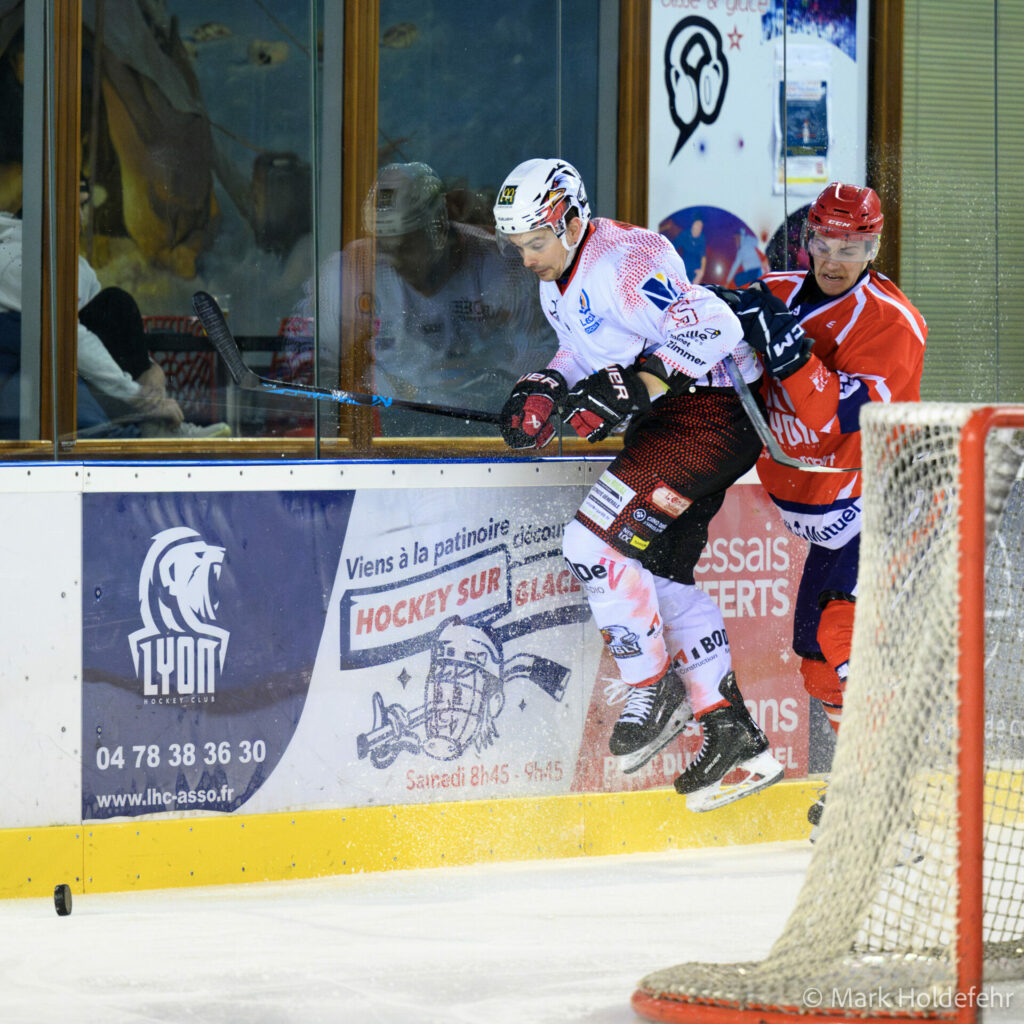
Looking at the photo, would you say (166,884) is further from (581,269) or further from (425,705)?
(581,269)

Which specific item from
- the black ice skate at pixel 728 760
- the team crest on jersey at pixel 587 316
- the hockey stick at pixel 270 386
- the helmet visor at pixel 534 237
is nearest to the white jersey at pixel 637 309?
the team crest on jersey at pixel 587 316

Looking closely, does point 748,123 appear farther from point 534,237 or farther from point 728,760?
point 728,760

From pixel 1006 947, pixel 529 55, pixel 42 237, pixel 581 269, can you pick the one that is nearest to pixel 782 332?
pixel 581 269

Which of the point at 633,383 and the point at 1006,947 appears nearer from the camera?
the point at 1006,947

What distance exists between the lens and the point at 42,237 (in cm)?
385

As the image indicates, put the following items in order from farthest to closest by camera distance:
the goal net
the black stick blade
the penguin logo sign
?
the penguin logo sign → the black stick blade → the goal net

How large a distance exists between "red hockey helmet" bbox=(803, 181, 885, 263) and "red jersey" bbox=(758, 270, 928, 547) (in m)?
0.09

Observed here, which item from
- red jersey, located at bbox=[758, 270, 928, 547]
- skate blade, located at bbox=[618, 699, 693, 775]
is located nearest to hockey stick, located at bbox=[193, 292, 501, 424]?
red jersey, located at bbox=[758, 270, 928, 547]

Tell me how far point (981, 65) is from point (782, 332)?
1.32 m

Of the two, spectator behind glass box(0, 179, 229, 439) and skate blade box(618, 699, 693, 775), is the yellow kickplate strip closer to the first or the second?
skate blade box(618, 699, 693, 775)

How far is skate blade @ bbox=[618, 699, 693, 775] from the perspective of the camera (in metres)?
4.22

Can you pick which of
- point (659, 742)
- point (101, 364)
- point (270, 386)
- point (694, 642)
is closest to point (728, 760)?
point (659, 742)

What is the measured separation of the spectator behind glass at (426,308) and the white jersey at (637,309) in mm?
296

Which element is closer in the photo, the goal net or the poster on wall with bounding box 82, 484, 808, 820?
the goal net
